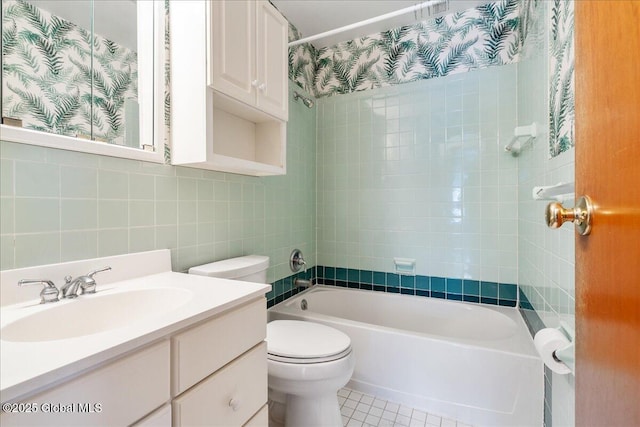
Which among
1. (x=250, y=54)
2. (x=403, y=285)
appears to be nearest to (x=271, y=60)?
(x=250, y=54)

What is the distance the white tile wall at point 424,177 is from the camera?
195 centimetres

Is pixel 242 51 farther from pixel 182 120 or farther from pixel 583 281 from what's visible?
pixel 583 281

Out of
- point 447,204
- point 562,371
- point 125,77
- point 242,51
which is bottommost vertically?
point 562,371

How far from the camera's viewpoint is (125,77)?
115cm

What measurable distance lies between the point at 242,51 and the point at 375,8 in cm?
125

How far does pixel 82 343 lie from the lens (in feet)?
1.78

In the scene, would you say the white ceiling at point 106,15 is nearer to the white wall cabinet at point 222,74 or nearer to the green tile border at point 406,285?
the white wall cabinet at point 222,74

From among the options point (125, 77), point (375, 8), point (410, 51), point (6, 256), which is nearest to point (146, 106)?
point (125, 77)

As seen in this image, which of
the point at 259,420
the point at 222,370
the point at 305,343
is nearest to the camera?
the point at 222,370

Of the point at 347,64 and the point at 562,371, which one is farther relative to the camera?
the point at 347,64

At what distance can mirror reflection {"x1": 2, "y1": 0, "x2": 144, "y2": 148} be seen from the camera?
2.80 ft

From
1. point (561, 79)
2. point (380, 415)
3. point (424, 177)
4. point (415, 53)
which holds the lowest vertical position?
point (380, 415)

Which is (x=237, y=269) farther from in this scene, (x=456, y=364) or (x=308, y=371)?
(x=456, y=364)

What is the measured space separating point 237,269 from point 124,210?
54cm
